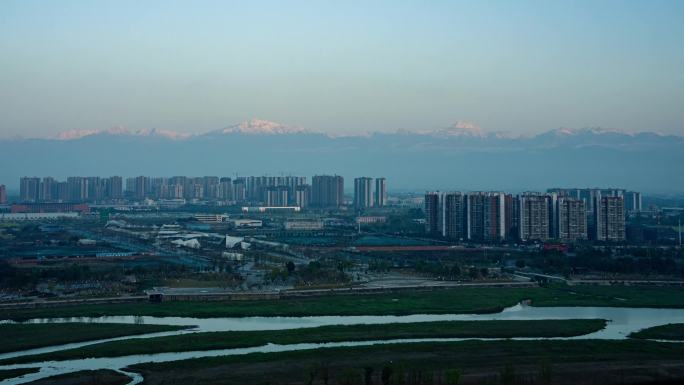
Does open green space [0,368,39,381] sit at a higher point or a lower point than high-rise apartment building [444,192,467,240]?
lower

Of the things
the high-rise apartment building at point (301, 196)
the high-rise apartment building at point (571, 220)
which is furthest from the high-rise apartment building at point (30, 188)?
the high-rise apartment building at point (571, 220)

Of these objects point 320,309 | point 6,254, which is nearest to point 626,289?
point 320,309

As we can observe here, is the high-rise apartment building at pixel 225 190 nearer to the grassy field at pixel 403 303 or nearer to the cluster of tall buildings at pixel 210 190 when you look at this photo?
the cluster of tall buildings at pixel 210 190

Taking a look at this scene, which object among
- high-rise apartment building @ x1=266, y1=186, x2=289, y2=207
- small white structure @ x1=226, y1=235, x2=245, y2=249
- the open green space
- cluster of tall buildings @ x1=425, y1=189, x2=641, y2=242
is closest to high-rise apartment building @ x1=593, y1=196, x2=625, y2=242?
cluster of tall buildings @ x1=425, y1=189, x2=641, y2=242

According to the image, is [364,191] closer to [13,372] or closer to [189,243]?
[189,243]

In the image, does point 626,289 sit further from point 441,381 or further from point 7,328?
point 7,328

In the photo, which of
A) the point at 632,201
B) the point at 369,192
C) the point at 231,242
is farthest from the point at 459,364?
the point at 369,192

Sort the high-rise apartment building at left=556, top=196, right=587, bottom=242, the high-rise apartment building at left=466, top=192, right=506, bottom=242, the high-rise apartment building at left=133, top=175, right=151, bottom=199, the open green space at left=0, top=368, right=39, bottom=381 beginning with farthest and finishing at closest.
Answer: the high-rise apartment building at left=133, top=175, right=151, bottom=199 → the high-rise apartment building at left=466, top=192, right=506, bottom=242 → the high-rise apartment building at left=556, top=196, right=587, bottom=242 → the open green space at left=0, top=368, right=39, bottom=381

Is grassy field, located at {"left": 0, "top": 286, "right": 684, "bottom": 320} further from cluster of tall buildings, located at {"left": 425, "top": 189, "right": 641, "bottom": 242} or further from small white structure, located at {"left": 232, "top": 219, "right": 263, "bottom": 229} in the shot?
small white structure, located at {"left": 232, "top": 219, "right": 263, "bottom": 229}
